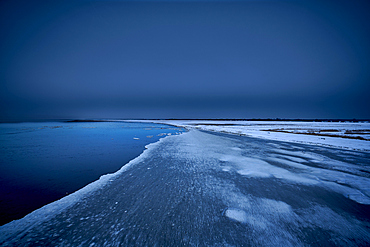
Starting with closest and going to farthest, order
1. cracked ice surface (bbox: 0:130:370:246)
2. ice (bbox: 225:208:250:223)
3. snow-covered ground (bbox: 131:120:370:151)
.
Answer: cracked ice surface (bbox: 0:130:370:246)
ice (bbox: 225:208:250:223)
snow-covered ground (bbox: 131:120:370:151)

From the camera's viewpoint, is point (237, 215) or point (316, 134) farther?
point (316, 134)

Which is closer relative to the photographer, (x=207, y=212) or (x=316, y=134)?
(x=207, y=212)

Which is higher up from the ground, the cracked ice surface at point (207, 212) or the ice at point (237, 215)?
the cracked ice surface at point (207, 212)

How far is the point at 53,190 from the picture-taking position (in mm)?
3895

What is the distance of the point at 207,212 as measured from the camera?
297 centimetres

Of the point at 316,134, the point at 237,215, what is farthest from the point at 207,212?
the point at 316,134

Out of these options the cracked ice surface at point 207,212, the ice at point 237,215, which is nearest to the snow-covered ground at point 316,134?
the cracked ice surface at point 207,212

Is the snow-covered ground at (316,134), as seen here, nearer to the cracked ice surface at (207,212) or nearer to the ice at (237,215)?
the cracked ice surface at (207,212)

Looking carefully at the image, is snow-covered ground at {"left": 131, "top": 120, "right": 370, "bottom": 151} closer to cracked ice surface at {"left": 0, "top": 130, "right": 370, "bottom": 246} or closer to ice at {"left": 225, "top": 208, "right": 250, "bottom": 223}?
cracked ice surface at {"left": 0, "top": 130, "right": 370, "bottom": 246}

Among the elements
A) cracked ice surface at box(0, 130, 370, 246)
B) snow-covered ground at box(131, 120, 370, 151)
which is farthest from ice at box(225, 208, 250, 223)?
snow-covered ground at box(131, 120, 370, 151)

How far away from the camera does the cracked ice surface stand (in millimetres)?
2270

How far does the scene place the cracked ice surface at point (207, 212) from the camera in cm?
227

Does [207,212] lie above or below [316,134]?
below

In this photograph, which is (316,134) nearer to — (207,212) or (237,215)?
(237,215)
